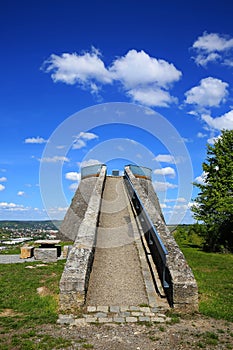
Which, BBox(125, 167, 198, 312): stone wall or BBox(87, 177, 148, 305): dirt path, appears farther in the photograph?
BBox(87, 177, 148, 305): dirt path

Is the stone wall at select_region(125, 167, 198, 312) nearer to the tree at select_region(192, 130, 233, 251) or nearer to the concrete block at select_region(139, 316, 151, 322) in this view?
the concrete block at select_region(139, 316, 151, 322)

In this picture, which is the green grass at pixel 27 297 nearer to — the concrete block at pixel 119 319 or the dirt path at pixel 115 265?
the dirt path at pixel 115 265

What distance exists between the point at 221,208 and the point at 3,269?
10.9 m

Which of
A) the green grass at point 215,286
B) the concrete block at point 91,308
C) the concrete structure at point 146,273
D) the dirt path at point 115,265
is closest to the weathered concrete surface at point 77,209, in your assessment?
the dirt path at point 115,265

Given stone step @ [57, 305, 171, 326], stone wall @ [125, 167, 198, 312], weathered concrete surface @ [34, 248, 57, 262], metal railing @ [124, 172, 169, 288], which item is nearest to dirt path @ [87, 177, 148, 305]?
stone step @ [57, 305, 171, 326]

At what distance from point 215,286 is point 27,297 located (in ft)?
15.5

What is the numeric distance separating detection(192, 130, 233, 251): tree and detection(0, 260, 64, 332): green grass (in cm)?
959

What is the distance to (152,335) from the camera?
16.8 feet

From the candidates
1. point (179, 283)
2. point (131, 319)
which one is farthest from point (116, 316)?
point (179, 283)

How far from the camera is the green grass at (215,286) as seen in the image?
632cm

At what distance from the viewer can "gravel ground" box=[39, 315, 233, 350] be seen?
15.5ft

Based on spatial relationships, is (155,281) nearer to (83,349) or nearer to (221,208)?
(83,349)

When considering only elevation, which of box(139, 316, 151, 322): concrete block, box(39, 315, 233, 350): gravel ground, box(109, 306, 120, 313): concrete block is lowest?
box(39, 315, 233, 350): gravel ground

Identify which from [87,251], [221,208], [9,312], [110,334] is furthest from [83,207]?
[110,334]
